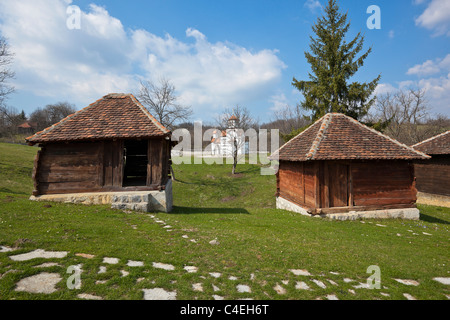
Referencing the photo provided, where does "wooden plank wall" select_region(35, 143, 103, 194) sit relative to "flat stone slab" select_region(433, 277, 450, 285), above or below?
above

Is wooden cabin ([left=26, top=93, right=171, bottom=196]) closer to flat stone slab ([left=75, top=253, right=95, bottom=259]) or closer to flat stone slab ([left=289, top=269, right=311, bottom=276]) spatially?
flat stone slab ([left=75, top=253, right=95, bottom=259])

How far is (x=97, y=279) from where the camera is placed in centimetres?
409

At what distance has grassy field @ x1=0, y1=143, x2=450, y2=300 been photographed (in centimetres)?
411

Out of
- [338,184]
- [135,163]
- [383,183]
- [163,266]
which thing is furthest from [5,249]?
[383,183]

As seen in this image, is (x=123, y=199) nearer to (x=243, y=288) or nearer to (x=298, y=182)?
(x=243, y=288)

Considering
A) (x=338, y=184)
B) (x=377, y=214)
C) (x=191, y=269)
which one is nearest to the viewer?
(x=191, y=269)

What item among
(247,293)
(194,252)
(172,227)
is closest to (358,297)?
(247,293)

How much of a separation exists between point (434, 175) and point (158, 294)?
22779 mm

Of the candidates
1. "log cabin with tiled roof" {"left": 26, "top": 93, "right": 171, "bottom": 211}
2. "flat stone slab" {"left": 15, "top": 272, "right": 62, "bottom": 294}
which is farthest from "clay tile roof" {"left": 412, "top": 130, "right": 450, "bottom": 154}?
"flat stone slab" {"left": 15, "top": 272, "right": 62, "bottom": 294}

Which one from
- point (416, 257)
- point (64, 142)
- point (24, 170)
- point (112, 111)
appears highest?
point (112, 111)

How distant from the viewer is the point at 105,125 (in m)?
10.6

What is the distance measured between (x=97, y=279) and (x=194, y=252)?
235cm

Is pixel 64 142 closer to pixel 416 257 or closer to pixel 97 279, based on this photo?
pixel 97 279
